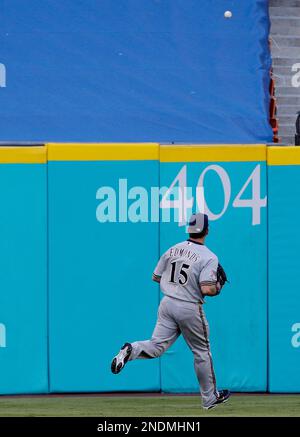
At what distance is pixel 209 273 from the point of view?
9586mm

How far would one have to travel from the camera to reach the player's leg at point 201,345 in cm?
968

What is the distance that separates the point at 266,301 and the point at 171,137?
285 cm

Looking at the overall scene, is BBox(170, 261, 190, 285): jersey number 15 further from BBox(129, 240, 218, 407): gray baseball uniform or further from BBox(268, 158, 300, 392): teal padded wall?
BBox(268, 158, 300, 392): teal padded wall

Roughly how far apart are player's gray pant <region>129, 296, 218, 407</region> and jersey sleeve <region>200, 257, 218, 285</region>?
255 millimetres

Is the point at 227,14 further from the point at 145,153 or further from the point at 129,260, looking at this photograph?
the point at 129,260

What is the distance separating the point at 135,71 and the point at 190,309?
16.9 feet

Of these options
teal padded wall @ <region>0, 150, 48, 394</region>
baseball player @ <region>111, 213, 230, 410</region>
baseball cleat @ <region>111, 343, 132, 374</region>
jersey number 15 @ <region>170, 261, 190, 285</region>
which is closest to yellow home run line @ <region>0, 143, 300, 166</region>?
teal padded wall @ <region>0, 150, 48, 394</region>

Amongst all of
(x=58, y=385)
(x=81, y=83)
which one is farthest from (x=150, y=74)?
(x=58, y=385)

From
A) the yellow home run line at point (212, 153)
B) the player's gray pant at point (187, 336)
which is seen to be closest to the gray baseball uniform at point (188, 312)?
the player's gray pant at point (187, 336)

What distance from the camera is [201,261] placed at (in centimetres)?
964

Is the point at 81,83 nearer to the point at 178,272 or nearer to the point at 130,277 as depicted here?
the point at 130,277

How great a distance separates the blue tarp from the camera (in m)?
13.6

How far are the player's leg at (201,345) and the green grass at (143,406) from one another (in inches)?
5.4

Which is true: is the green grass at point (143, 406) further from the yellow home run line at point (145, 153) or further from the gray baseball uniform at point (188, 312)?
the yellow home run line at point (145, 153)
